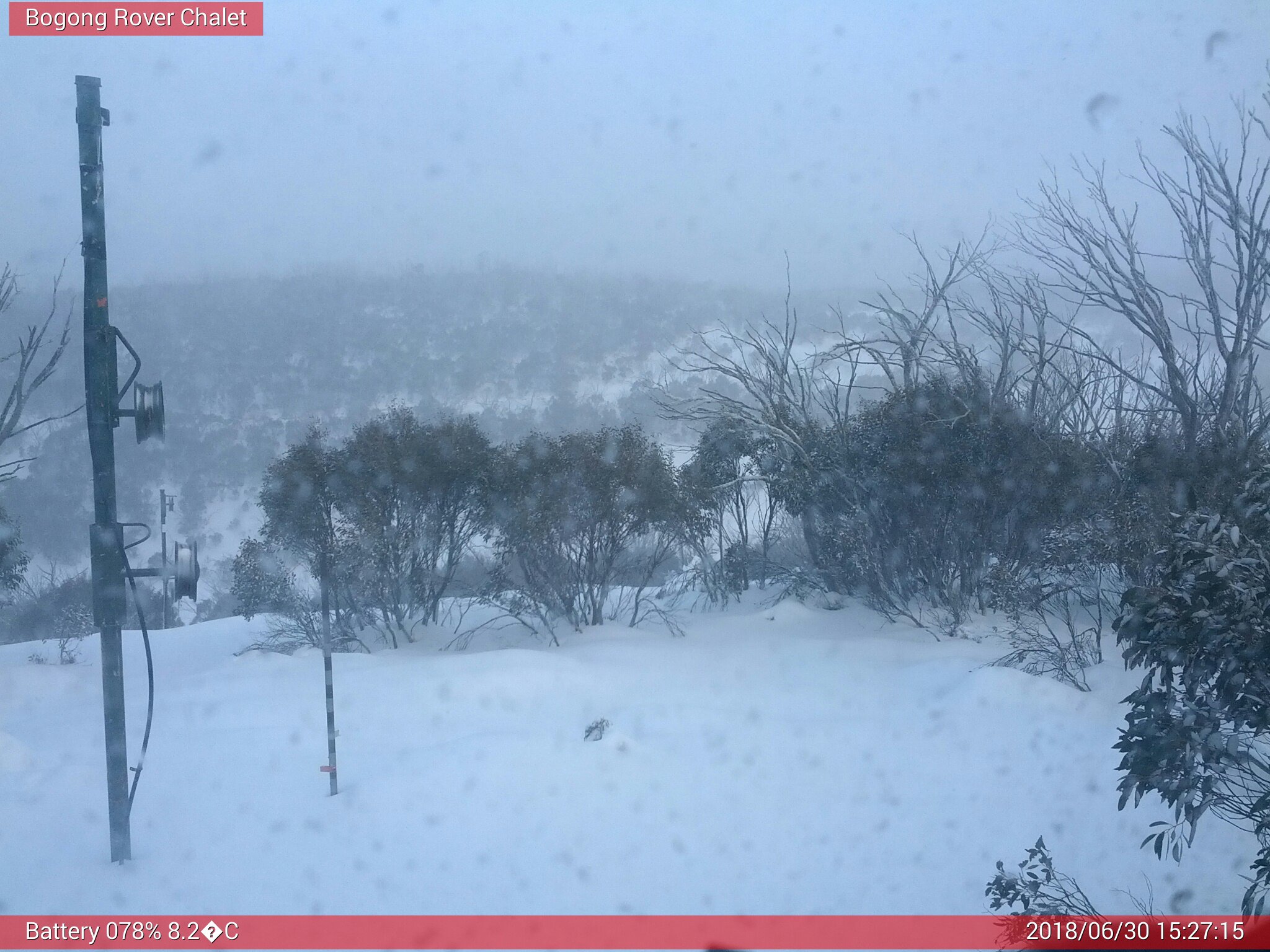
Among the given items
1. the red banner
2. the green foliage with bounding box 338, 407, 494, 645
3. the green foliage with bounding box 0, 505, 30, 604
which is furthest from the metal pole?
the green foliage with bounding box 0, 505, 30, 604

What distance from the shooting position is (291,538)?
13.0 meters

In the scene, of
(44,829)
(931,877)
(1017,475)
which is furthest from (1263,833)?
(1017,475)

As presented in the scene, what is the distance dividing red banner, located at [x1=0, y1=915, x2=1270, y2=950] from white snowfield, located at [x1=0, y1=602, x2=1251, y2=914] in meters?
0.11

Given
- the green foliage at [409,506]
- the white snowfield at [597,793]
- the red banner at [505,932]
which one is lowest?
the white snowfield at [597,793]

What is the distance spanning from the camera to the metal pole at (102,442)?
5199 millimetres

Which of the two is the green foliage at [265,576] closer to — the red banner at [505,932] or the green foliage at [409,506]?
the green foliage at [409,506]

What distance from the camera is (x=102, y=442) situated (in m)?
5.33

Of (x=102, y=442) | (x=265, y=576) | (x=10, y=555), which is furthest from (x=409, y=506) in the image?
(x=102, y=442)

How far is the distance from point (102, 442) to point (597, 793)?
3943mm

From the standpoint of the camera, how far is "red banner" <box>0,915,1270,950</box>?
169 inches

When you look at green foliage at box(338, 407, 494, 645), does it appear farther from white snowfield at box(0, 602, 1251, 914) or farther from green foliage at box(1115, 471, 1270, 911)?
green foliage at box(1115, 471, 1270, 911)

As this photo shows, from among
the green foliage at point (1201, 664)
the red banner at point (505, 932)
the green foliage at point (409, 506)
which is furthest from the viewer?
the green foliage at point (409, 506)

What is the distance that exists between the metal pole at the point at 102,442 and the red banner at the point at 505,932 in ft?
2.97

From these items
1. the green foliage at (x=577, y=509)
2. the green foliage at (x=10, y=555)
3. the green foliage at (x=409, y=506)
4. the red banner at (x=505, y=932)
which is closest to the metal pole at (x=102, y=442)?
the red banner at (x=505, y=932)
